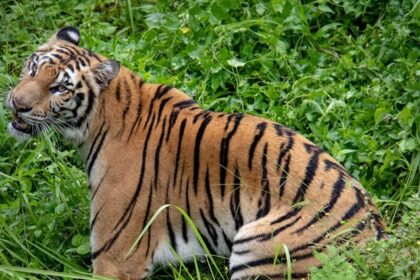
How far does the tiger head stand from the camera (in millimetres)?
5152

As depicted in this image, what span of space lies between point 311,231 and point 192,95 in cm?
199

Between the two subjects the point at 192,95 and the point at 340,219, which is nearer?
the point at 340,219

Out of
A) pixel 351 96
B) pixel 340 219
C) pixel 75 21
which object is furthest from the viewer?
pixel 75 21

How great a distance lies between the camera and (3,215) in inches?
222

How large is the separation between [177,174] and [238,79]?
154cm

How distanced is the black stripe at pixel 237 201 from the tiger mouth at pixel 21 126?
111 centimetres

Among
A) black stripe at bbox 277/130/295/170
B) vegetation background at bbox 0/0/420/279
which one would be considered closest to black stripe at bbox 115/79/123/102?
vegetation background at bbox 0/0/420/279

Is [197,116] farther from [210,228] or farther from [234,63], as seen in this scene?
[234,63]

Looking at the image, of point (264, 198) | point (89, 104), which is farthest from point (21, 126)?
point (264, 198)

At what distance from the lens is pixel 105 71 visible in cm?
526

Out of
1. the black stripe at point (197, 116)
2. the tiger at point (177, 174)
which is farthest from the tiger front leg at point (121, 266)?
the black stripe at point (197, 116)

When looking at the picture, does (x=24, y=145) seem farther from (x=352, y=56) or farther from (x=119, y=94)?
(x=352, y=56)

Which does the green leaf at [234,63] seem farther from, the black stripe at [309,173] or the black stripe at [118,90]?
the black stripe at [309,173]

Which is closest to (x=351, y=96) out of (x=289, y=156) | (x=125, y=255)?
(x=289, y=156)
